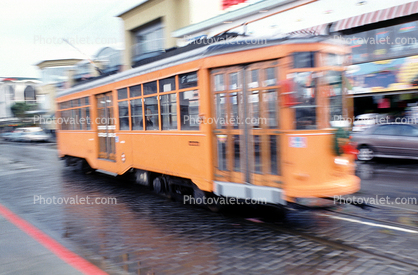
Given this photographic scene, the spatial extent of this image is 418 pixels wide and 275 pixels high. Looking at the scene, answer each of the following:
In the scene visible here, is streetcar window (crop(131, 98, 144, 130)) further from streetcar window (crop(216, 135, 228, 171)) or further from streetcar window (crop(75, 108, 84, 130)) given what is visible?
streetcar window (crop(75, 108, 84, 130))

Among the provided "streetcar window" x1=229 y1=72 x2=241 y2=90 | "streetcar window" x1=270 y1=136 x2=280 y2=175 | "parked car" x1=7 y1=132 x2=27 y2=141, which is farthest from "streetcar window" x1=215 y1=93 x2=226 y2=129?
"parked car" x1=7 y1=132 x2=27 y2=141

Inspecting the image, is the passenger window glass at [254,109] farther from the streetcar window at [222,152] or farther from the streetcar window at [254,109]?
the streetcar window at [222,152]

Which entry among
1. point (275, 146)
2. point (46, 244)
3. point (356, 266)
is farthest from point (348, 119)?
point (46, 244)

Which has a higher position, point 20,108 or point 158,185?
point 20,108

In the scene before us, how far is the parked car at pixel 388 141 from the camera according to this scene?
11.3m

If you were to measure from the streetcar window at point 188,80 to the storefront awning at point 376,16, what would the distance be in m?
10.8

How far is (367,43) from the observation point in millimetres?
16234

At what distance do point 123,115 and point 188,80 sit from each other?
9.82ft

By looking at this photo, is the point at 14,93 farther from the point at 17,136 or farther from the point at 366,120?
the point at 366,120

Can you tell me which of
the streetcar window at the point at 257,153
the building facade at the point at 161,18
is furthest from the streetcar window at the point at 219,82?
the building facade at the point at 161,18

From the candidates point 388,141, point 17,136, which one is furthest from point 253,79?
point 17,136

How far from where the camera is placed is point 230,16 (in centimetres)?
1702

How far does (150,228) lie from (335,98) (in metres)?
3.62

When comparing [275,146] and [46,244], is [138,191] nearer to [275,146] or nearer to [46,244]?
[46,244]
